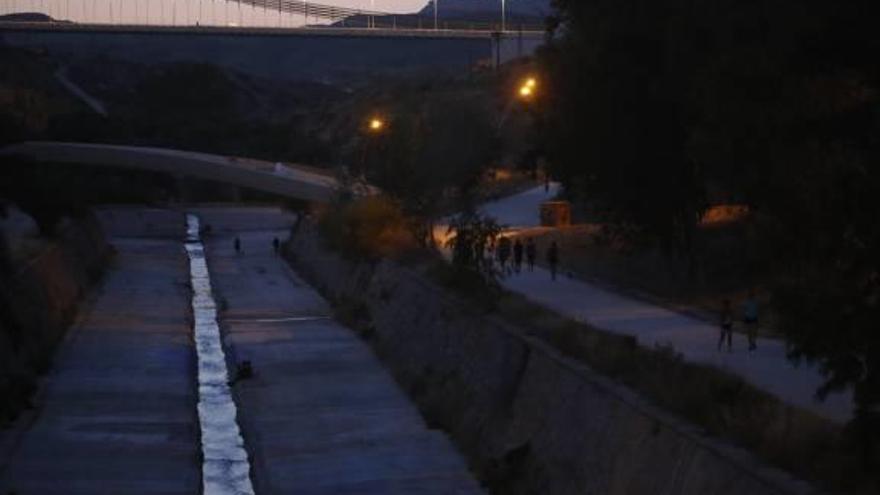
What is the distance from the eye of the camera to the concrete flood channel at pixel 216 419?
25.9m

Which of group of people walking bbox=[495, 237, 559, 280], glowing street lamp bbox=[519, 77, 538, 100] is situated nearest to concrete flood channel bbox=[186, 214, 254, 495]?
group of people walking bbox=[495, 237, 559, 280]

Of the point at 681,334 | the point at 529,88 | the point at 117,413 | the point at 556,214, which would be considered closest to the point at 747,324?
the point at 681,334

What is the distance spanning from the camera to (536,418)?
23391mm

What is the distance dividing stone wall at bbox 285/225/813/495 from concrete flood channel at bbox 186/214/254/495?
3.22 m

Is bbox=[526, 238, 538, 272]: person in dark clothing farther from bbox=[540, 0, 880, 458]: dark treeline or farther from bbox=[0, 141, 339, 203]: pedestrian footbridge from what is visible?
bbox=[0, 141, 339, 203]: pedestrian footbridge

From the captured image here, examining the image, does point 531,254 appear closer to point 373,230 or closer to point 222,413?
point 373,230

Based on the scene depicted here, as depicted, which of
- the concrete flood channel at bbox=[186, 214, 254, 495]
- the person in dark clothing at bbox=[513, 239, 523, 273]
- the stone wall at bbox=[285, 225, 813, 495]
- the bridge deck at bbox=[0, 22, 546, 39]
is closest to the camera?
the stone wall at bbox=[285, 225, 813, 495]

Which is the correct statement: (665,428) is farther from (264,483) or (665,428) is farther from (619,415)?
(264,483)

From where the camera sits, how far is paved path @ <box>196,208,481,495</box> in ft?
82.6

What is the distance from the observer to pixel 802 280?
1490cm

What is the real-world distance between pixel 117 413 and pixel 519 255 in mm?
12676

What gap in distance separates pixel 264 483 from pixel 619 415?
7.12 m

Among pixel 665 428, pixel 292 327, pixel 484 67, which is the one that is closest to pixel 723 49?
pixel 665 428

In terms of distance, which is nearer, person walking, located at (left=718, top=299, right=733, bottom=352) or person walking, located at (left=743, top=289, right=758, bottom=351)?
person walking, located at (left=743, top=289, right=758, bottom=351)
